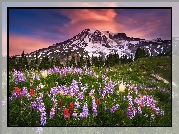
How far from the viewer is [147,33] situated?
7.84m

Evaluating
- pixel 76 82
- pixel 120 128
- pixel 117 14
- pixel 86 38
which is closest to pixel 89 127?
pixel 120 128

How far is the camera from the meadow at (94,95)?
24.4 ft

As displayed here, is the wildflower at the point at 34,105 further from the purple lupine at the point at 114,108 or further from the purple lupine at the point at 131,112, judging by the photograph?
the purple lupine at the point at 131,112

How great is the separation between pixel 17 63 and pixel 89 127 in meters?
1.82

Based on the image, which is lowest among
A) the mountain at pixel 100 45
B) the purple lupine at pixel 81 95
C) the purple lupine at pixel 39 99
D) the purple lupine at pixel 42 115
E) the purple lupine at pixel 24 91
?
the purple lupine at pixel 42 115

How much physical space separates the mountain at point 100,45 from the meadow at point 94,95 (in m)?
0.24

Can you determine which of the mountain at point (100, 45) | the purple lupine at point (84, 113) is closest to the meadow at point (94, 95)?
the purple lupine at point (84, 113)

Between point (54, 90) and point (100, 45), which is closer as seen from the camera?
point (54, 90)

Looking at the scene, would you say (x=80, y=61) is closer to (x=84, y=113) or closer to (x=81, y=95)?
(x=81, y=95)

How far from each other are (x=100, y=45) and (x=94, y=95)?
0.97 metres

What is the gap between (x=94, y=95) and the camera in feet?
25.8

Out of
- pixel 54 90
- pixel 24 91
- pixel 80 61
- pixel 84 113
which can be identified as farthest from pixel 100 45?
pixel 24 91

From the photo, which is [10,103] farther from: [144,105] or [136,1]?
[136,1]

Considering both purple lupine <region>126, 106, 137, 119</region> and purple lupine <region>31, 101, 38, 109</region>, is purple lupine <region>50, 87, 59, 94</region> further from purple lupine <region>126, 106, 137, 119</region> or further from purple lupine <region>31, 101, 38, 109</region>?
purple lupine <region>126, 106, 137, 119</region>
